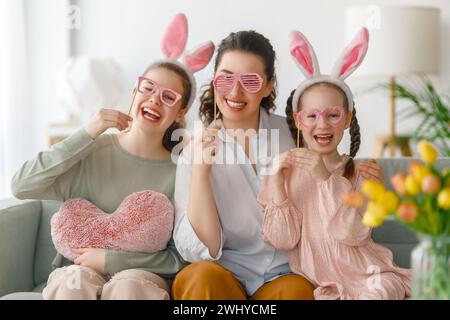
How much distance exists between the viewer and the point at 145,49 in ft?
11.6

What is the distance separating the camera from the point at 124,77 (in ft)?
11.5

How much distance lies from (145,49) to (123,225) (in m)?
2.00

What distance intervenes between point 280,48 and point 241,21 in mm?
258

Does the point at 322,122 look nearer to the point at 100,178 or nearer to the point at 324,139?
the point at 324,139

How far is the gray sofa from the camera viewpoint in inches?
70.5

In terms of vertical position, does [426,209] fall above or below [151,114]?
below

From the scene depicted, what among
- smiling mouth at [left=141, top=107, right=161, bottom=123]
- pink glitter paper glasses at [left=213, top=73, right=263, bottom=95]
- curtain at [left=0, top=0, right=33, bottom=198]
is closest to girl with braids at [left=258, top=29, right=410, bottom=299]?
pink glitter paper glasses at [left=213, top=73, right=263, bottom=95]

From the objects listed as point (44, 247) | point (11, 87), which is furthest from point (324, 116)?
point (11, 87)

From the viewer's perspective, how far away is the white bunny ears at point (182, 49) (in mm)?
1760

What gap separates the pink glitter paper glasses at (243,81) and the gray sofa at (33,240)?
18.0 inches

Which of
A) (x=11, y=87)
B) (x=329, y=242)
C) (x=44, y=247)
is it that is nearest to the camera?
(x=329, y=242)

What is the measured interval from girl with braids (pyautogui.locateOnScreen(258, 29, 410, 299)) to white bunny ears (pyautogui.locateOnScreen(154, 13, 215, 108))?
0.78 ft

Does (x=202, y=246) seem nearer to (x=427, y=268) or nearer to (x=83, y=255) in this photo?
(x=83, y=255)
